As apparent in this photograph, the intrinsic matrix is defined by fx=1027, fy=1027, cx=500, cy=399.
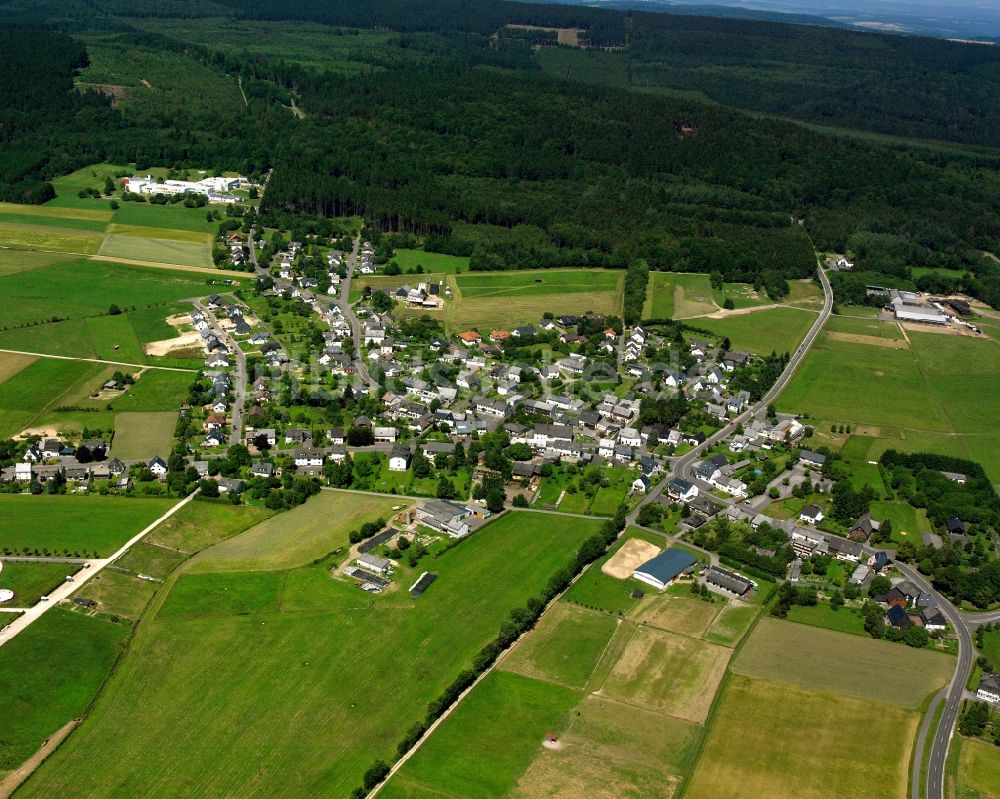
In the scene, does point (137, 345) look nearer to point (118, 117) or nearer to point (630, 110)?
point (118, 117)

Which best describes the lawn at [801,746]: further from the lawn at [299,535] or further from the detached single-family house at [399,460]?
the detached single-family house at [399,460]

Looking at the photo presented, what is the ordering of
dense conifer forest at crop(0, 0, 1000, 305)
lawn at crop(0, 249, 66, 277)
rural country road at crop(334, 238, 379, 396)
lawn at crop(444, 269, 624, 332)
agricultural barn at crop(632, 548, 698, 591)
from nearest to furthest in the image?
agricultural barn at crop(632, 548, 698, 591) → rural country road at crop(334, 238, 379, 396) → lawn at crop(444, 269, 624, 332) → lawn at crop(0, 249, 66, 277) → dense conifer forest at crop(0, 0, 1000, 305)

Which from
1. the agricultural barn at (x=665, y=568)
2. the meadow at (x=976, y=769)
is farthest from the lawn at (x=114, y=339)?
the meadow at (x=976, y=769)

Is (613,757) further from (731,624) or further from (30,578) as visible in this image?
(30,578)

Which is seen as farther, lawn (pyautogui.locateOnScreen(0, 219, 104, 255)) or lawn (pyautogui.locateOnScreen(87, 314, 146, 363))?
lawn (pyautogui.locateOnScreen(0, 219, 104, 255))

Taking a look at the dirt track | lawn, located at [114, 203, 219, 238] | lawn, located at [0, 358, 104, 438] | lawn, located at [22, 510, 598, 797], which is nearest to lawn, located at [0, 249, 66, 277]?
lawn, located at [114, 203, 219, 238]

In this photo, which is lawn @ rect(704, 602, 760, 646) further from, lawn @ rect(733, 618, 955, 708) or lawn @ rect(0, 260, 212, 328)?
lawn @ rect(0, 260, 212, 328)

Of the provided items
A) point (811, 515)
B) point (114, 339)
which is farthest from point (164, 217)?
point (811, 515)
